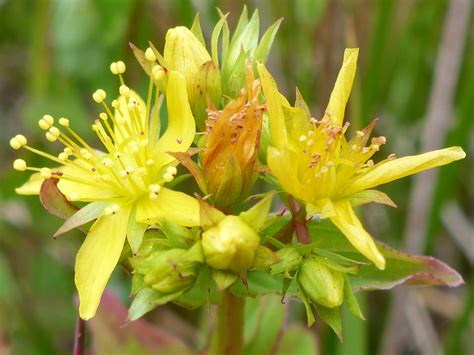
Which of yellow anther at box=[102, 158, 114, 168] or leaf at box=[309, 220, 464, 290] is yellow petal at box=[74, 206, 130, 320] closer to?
yellow anther at box=[102, 158, 114, 168]

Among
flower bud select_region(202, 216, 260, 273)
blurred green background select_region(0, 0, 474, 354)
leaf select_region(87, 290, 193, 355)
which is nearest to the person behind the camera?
flower bud select_region(202, 216, 260, 273)

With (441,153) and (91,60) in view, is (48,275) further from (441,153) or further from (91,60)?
(441,153)

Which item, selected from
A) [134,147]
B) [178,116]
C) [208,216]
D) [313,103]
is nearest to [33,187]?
[134,147]

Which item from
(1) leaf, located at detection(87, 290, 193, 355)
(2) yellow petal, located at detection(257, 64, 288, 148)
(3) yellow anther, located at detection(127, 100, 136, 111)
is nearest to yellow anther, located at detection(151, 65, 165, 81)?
(3) yellow anther, located at detection(127, 100, 136, 111)

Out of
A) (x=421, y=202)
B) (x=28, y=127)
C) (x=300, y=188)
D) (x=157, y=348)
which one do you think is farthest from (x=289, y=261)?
(x=28, y=127)

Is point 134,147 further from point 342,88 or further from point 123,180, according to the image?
point 342,88
